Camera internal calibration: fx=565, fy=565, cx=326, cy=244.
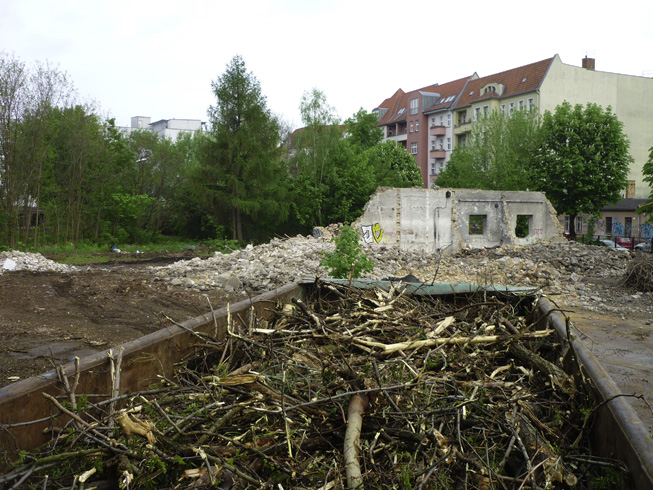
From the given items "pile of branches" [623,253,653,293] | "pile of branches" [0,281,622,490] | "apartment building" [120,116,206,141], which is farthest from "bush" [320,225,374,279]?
"apartment building" [120,116,206,141]

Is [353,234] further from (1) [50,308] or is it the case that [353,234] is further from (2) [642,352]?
(1) [50,308]

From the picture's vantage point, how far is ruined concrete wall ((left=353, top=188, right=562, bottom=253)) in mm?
23969

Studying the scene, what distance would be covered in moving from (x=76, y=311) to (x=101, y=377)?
877 cm

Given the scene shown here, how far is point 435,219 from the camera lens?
79.7 ft

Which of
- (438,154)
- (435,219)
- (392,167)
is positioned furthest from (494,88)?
(435,219)

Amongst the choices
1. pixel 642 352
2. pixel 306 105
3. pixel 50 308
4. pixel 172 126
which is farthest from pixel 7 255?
pixel 172 126

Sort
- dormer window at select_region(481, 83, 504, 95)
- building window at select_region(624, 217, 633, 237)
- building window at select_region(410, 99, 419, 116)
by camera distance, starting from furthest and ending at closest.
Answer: building window at select_region(410, 99, 419, 116), dormer window at select_region(481, 83, 504, 95), building window at select_region(624, 217, 633, 237)

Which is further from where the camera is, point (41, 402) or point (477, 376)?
point (477, 376)

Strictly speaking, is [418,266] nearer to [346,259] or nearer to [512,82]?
[346,259]

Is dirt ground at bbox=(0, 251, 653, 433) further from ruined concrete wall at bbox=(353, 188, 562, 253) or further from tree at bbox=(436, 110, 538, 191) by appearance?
tree at bbox=(436, 110, 538, 191)

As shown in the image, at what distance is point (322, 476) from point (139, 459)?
76cm

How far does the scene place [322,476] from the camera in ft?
7.68

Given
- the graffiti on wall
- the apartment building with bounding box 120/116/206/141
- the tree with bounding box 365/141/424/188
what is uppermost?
the apartment building with bounding box 120/116/206/141

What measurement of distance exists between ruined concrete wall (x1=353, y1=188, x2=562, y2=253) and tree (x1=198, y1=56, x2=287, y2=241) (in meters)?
12.9
